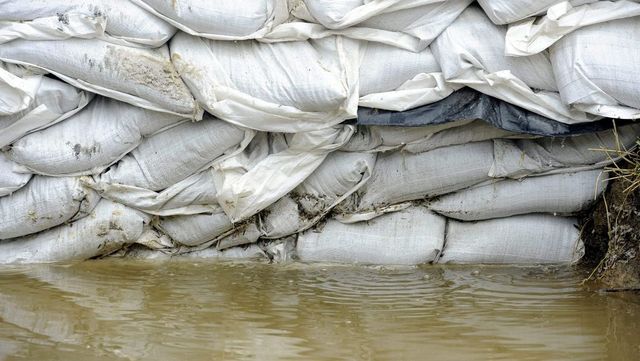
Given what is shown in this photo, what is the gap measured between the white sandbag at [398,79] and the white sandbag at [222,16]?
291 millimetres

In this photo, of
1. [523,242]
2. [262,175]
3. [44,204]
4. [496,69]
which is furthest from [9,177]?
[523,242]

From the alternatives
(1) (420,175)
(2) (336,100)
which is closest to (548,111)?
(1) (420,175)

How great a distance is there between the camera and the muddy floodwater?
194cm

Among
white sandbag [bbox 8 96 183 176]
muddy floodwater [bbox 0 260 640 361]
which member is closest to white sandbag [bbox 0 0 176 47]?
white sandbag [bbox 8 96 183 176]

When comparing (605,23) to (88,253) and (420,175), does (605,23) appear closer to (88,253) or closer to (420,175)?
(420,175)

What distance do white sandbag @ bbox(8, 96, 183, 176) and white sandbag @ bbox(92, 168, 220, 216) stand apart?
0.10 metres

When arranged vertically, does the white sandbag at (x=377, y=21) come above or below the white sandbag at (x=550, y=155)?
above

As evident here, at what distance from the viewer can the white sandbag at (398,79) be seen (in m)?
2.42

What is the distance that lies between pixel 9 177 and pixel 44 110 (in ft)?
0.80

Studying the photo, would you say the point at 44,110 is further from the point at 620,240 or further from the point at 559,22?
the point at 620,240

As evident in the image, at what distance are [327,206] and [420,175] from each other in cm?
30

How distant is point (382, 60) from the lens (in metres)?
2.45

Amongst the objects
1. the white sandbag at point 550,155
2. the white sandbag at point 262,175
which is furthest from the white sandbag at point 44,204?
the white sandbag at point 550,155

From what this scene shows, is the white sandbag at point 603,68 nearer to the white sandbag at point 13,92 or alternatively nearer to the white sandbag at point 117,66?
the white sandbag at point 117,66
